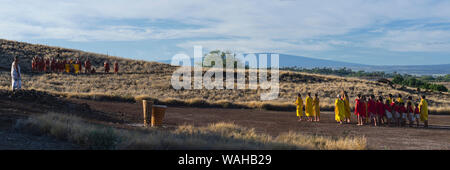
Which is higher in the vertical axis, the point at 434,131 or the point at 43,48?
the point at 43,48

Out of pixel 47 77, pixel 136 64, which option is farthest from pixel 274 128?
pixel 136 64

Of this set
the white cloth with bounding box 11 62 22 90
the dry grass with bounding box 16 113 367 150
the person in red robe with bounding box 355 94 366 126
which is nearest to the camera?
the dry grass with bounding box 16 113 367 150

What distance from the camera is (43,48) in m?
68.1

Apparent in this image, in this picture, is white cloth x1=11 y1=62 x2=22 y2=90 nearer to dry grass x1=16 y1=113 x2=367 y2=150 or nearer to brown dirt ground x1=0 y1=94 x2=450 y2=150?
brown dirt ground x1=0 y1=94 x2=450 y2=150

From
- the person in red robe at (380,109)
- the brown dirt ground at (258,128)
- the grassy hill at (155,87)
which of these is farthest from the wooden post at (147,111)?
the grassy hill at (155,87)

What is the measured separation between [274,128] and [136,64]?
4900 centimetres

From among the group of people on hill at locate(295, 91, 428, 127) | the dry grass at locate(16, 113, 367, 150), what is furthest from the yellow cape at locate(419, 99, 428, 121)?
the dry grass at locate(16, 113, 367, 150)

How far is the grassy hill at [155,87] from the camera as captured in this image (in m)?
29.7

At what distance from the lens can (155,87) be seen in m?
42.4

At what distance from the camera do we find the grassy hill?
2973cm

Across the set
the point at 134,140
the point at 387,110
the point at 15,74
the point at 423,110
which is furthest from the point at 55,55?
the point at 134,140
